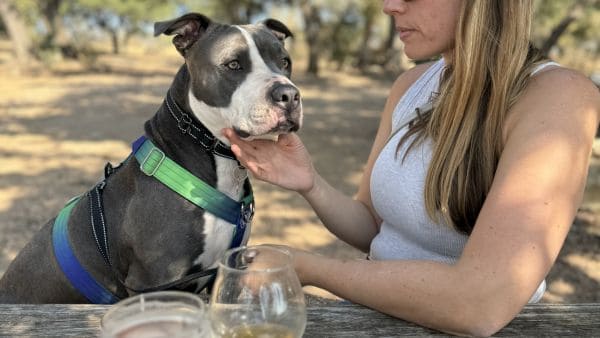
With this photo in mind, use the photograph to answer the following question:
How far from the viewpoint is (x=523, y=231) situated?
53.5 inches

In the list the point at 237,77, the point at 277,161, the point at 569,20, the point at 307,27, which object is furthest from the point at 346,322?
the point at 307,27

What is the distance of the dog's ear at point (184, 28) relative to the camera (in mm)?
2326

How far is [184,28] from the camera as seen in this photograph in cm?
242

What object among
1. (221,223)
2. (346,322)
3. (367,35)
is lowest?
(367,35)

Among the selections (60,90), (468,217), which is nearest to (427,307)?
(468,217)

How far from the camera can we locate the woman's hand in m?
1.96

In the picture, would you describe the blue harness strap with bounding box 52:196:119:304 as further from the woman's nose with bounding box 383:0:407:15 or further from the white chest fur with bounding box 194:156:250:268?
the woman's nose with bounding box 383:0:407:15

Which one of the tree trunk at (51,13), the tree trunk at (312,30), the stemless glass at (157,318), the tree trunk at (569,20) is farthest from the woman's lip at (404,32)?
the tree trunk at (51,13)

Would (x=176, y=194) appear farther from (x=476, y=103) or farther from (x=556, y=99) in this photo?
(x=556, y=99)

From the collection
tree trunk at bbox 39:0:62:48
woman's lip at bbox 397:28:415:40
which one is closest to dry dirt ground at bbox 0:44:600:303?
woman's lip at bbox 397:28:415:40

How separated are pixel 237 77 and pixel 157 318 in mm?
1539

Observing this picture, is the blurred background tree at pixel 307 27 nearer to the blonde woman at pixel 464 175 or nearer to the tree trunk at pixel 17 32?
the tree trunk at pixel 17 32

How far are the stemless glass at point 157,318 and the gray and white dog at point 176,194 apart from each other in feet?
3.88

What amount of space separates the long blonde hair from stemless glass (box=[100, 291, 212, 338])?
0.98 metres
